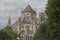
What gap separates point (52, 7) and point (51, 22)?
2391 mm

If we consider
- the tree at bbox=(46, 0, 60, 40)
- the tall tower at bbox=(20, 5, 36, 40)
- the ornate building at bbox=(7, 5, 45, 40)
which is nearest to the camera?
the tree at bbox=(46, 0, 60, 40)

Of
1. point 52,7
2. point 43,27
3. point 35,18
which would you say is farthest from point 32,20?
point 52,7

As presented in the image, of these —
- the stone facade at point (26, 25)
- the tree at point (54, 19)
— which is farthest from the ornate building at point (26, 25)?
the tree at point (54, 19)

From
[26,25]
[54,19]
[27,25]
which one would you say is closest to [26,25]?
[26,25]

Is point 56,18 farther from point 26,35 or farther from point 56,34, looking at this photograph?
point 26,35

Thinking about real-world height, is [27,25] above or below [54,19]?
below

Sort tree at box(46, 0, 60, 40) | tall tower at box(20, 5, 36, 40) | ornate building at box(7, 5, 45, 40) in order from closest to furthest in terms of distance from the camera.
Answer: tree at box(46, 0, 60, 40) → tall tower at box(20, 5, 36, 40) → ornate building at box(7, 5, 45, 40)

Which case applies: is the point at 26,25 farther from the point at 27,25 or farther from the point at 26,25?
the point at 27,25

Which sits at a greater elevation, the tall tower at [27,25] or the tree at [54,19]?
the tree at [54,19]

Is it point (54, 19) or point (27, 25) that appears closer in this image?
point (54, 19)

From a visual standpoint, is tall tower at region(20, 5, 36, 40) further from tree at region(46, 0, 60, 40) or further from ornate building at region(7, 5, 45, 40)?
tree at region(46, 0, 60, 40)

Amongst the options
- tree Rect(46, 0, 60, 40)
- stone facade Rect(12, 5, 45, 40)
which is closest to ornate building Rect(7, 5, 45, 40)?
stone facade Rect(12, 5, 45, 40)

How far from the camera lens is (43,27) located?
7181 centimetres

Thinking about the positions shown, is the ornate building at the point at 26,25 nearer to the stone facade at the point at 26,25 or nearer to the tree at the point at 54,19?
the stone facade at the point at 26,25
